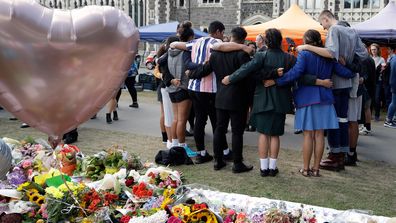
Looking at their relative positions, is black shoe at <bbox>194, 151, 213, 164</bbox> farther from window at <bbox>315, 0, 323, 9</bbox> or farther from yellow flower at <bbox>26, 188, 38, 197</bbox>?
window at <bbox>315, 0, 323, 9</bbox>

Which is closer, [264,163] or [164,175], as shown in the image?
A: [164,175]

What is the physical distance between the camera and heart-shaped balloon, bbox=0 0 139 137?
2.51 meters

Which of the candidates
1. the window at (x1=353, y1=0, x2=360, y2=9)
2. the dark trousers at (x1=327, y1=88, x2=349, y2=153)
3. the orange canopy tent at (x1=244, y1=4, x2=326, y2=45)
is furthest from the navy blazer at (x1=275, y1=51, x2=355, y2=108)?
the window at (x1=353, y1=0, x2=360, y2=9)

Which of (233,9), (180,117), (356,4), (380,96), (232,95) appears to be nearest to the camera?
(232,95)

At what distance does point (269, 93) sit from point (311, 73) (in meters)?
0.49

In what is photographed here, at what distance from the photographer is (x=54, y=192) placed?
126 inches

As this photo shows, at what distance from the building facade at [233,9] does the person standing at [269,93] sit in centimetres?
2101

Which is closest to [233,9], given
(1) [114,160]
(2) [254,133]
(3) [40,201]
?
(2) [254,133]

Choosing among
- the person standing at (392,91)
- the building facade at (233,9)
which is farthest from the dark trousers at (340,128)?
the building facade at (233,9)

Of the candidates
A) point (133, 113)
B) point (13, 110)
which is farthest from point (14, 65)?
point (133, 113)

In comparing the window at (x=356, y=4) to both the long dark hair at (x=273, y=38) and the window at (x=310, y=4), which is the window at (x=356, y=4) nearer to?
the window at (x=310, y=4)

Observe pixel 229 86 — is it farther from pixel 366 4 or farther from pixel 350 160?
pixel 366 4

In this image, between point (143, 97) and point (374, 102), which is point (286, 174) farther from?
point (143, 97)

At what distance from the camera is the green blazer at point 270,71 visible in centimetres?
482
